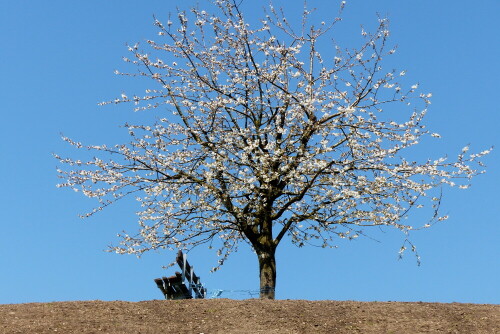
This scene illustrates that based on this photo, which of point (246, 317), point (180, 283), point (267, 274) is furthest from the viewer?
point (180, 283)

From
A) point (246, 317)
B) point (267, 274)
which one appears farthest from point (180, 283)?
point (246, 317)

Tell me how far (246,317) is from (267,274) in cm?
401

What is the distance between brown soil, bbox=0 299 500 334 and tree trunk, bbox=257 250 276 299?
2.42 meters

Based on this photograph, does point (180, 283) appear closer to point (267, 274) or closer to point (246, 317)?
point (267, 274)

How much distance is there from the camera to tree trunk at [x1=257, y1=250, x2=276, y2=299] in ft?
64.2

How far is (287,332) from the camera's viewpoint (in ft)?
49.2

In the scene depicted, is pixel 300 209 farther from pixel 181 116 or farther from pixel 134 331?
pixel 134 331

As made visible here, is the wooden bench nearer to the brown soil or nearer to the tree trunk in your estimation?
the tree trunk

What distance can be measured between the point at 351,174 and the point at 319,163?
164cm

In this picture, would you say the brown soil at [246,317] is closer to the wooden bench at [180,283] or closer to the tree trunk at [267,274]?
the tree trunk at [267,274]

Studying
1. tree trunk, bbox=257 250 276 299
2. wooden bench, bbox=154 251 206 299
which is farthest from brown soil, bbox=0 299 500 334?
wooden bench, bbox=154 251 206 299

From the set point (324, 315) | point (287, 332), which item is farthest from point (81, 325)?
point (324, 315)

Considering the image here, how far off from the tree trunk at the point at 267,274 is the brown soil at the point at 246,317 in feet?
7.94

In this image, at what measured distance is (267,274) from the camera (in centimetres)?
1977
